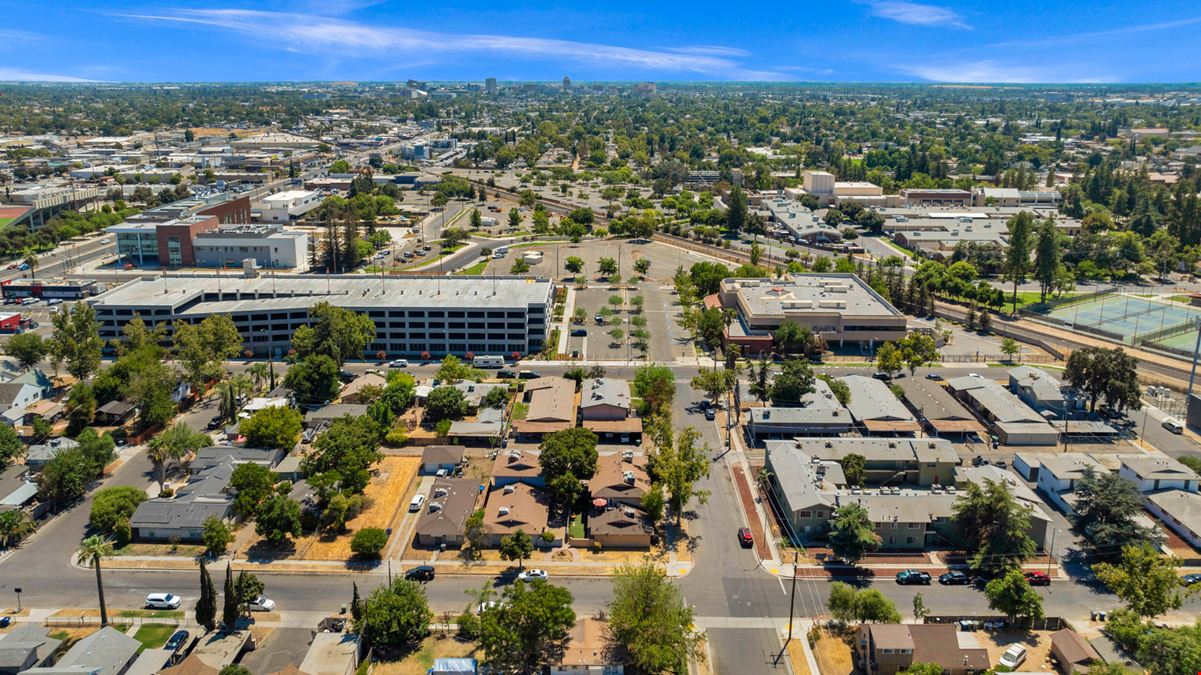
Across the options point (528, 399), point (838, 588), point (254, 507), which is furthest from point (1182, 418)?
point (254, 507)

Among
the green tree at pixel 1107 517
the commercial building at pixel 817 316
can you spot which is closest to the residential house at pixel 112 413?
the commercial building at pixel 817 316

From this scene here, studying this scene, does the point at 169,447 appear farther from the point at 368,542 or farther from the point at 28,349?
the point at 28,349

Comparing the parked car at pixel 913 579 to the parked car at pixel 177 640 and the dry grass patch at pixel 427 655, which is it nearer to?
the dry grass patch at pixel 427 655

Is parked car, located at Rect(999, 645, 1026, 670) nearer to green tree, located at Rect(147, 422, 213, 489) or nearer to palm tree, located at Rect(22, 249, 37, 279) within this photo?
green tree, located at Rect(147, 422, 213, 489)

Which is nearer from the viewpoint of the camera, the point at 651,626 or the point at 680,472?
the point at 651,626

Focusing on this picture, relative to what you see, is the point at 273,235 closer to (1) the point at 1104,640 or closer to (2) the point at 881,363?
(2) the point at 881,363

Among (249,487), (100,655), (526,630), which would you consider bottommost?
(100,655)

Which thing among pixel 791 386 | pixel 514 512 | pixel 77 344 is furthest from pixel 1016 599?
pixel 77 344
